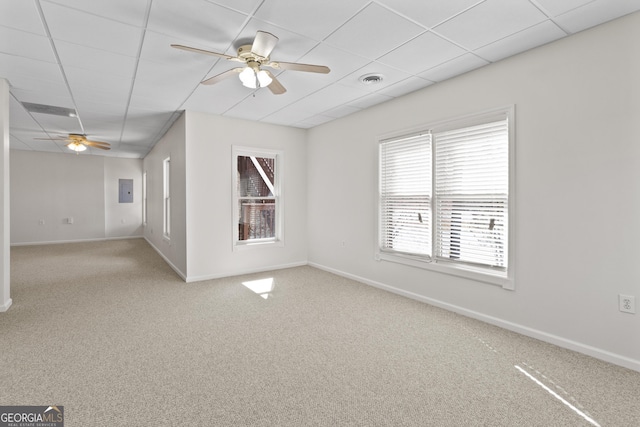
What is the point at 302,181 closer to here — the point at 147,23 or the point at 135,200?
the point at 147,23

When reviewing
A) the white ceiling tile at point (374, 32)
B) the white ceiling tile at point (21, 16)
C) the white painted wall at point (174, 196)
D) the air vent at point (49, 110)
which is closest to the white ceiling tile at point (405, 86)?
the white ceiling tile at point (374, 32)

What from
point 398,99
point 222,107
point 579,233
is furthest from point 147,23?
point 579,233

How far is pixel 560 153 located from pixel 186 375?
350 cm

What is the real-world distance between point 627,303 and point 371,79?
304cm

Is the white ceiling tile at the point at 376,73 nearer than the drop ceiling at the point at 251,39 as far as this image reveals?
No

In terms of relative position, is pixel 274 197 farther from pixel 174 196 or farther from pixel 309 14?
pixel 309 14

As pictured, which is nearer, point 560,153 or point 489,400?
point 489,400

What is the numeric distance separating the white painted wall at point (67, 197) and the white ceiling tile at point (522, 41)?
1020cm

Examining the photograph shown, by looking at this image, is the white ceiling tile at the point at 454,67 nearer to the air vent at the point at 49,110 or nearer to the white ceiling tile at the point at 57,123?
the air vent at the point at 49,110

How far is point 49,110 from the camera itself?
15.1 ft

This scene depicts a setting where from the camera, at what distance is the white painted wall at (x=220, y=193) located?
479 cm

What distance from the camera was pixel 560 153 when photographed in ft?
8.68

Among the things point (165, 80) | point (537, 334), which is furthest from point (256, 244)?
point (537, 334)

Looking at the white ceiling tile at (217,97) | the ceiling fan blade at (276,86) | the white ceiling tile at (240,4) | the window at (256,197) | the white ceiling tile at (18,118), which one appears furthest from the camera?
the window at (256,197)
